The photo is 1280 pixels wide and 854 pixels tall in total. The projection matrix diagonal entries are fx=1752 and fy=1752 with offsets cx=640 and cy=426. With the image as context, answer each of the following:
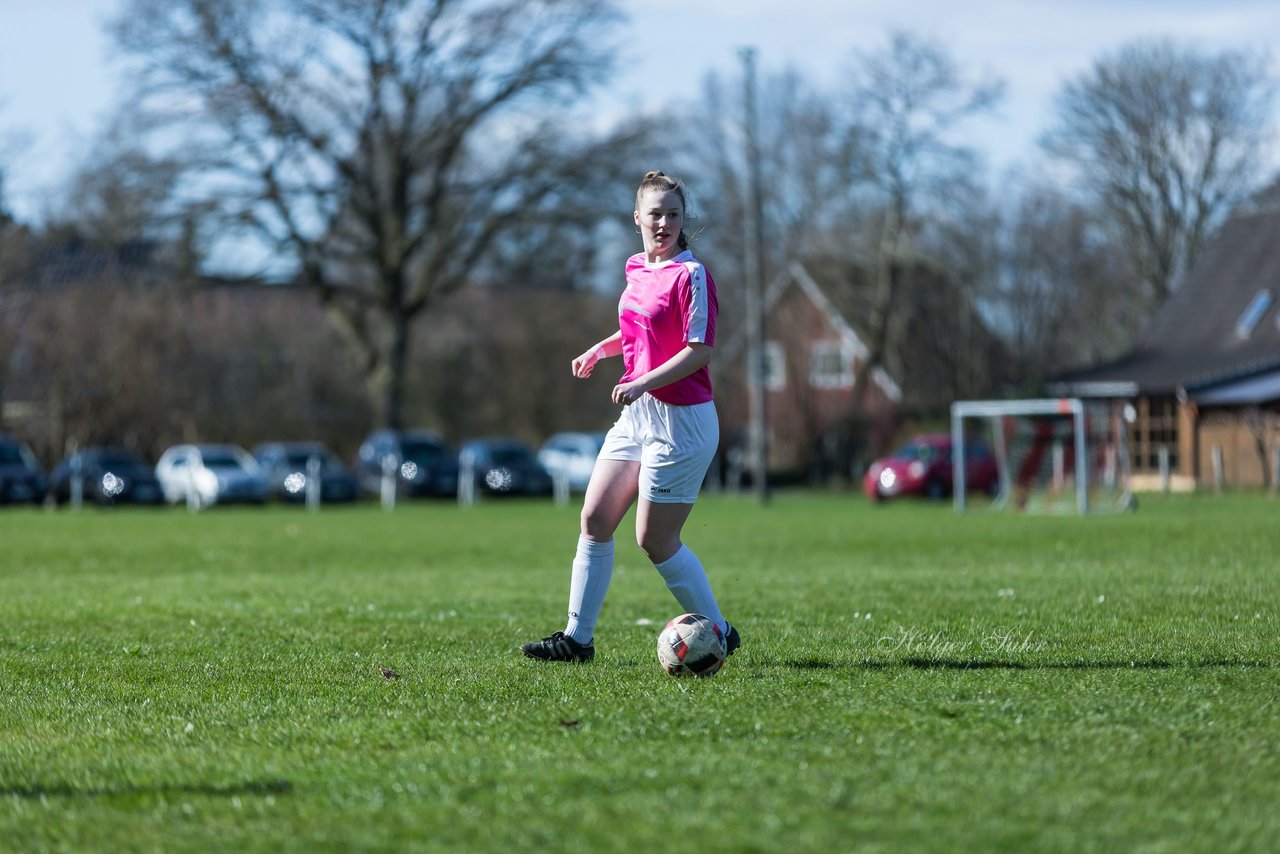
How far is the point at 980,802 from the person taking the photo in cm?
475

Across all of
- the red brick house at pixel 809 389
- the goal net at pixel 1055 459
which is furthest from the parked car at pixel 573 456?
the goal net at pixel 1055 459

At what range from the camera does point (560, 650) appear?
7973 millimetres

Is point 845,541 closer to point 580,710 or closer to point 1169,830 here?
point 580,710

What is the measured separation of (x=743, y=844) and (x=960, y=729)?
69.2 inches

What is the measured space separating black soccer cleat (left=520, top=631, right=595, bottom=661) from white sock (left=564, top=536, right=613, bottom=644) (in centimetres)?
3

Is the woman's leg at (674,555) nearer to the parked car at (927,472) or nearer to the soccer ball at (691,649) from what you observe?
the soccer ball at (691,649)

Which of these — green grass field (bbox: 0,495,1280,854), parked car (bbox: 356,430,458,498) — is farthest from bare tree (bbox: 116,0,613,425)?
green grass field (bbox: 0,495,1280,854)

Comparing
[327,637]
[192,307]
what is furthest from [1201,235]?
[327,637]

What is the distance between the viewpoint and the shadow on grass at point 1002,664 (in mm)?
7465

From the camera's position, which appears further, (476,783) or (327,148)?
(327,148)

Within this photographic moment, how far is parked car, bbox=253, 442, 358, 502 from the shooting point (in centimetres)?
4316

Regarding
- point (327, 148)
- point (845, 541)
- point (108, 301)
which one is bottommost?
point (845, 541)

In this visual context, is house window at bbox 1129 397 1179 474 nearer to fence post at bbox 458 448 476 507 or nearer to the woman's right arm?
fence post at bbox 458 448 476 507

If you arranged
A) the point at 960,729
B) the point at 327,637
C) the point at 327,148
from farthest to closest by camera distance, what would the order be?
1. the point at 327,148
2. the point at 327,637
3. the point at 960,729
